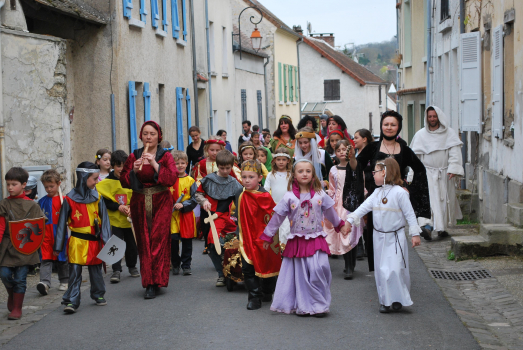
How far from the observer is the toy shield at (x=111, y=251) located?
772 cm

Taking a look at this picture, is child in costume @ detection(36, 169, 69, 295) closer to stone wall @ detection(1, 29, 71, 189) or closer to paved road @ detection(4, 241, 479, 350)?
paved road @ detection(4, 241, 479, 350)

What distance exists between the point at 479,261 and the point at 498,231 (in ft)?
1.53

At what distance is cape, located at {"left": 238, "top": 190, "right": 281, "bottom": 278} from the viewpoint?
780 cm

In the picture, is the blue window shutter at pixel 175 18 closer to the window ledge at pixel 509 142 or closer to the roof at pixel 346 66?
the window ledge at pixel 509 142

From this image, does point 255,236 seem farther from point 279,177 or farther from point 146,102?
point 146,102

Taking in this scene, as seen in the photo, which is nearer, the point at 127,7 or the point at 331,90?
the point at 127,7

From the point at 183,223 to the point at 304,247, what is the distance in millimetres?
2759

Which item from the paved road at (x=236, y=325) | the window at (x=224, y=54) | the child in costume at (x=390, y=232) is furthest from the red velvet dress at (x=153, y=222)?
the window at (x=224, y=54)

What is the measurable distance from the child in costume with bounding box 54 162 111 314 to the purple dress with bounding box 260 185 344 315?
5.86 feet

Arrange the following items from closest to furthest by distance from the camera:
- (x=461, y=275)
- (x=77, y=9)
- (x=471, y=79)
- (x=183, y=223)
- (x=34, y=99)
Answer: (x=461, y=275) → (x=183, y=223) → (x=34, y=99) → (x=77, y=9) → (x=471, y=79)

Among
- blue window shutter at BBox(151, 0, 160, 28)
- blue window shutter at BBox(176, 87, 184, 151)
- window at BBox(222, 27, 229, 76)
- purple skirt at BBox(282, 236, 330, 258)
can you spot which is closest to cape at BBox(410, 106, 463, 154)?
purple skirt at BBox(282, 236, 330, 258)

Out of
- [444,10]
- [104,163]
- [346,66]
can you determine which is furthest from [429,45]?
[346,66]

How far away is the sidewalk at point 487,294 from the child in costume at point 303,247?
4.51 feet

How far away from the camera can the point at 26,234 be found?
7434 millimetres
